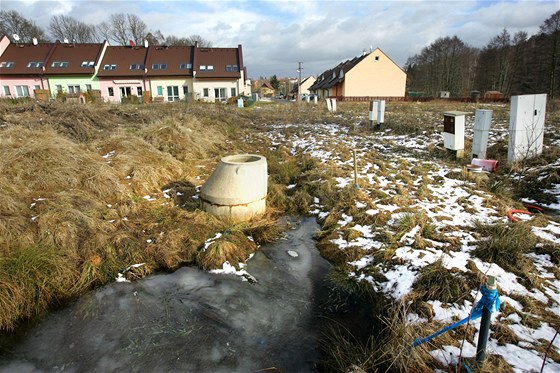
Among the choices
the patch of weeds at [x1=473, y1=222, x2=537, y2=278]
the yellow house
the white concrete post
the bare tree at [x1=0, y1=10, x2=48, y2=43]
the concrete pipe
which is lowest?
the patch of weeds at [x1=473, y1=222, x2=537, y2=278]

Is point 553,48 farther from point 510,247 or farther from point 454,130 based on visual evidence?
point 510,247

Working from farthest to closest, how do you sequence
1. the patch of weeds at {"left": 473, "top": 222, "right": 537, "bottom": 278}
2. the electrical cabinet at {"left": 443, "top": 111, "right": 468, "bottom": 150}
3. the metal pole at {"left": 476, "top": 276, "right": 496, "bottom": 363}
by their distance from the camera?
the electrical cabinet at {"left": 443, "top": 111, "right": 468, "bottom": 150}
the patch of weeds at {"left": 473, "top": 222, "right": 537, "bottom": 278}
the metal pole at {"left": 476, "top": 276, "right": 496, "bottom": 363}

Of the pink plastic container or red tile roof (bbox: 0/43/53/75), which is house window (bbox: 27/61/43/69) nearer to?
red tile roof (bbox: 0/43/53/75)

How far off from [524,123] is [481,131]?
998mm

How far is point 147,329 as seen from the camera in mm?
3957

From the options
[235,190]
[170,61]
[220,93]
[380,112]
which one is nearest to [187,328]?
[235,190]

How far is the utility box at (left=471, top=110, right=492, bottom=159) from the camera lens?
8.34 m

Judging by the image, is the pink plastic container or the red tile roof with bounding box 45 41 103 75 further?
the red tile roof with bounding box 45 41 103 75

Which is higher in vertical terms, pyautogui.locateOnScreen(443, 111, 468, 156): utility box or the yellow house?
the yellow house

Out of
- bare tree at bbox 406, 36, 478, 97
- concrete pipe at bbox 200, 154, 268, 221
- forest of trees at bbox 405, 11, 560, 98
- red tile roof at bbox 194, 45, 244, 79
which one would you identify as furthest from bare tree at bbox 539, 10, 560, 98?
concrete pipe at bbox 200, 154, 268, 221

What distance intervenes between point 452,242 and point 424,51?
232ft

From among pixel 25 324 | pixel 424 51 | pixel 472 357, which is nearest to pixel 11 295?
pixel 25 324

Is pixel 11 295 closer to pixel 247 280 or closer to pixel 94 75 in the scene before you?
pixel 247 280

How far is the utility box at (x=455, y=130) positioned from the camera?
30.0 feet
